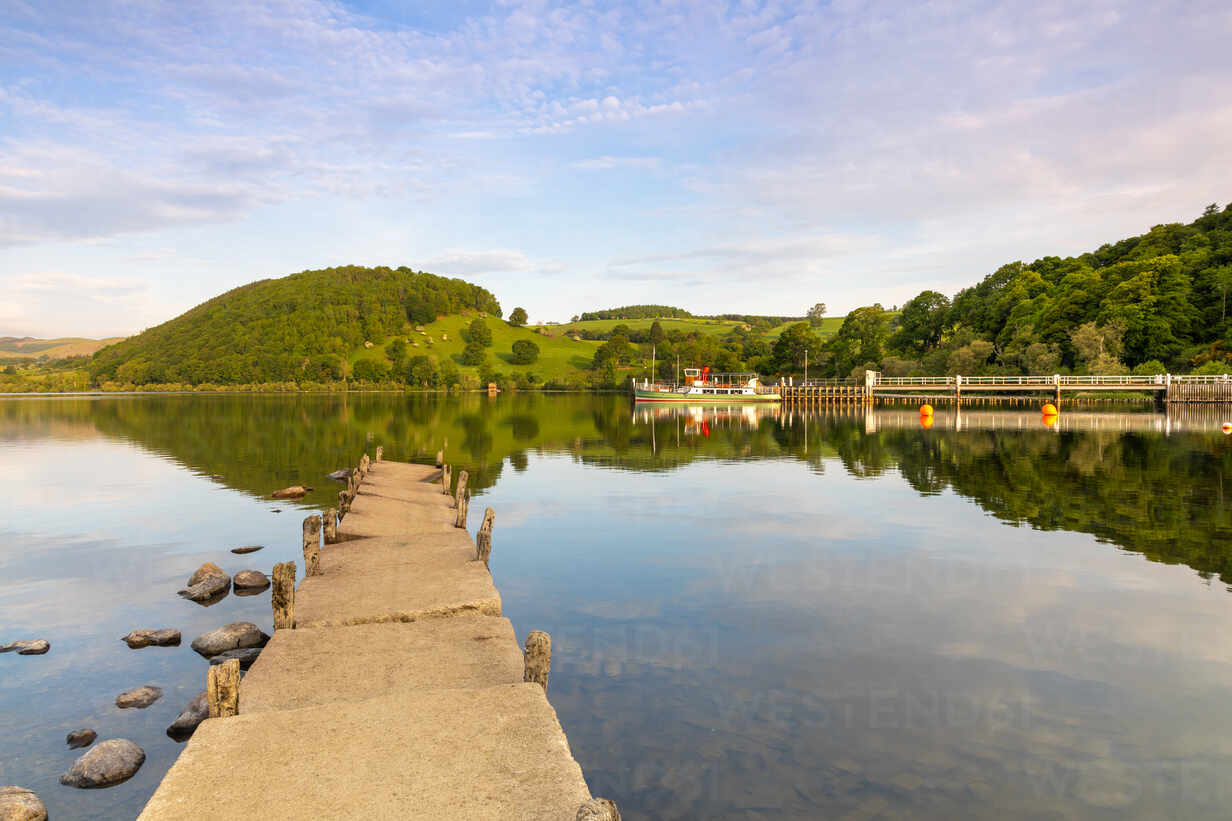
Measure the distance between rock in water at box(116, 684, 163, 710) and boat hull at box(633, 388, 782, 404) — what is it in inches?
4213

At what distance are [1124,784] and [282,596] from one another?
11748mm

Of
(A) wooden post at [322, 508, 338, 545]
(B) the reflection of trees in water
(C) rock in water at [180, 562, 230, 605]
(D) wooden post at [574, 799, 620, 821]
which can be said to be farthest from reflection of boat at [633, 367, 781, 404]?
(D) wooden post at [574, 799, 620, 821]

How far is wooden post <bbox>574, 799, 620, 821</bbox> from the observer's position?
16.9ft

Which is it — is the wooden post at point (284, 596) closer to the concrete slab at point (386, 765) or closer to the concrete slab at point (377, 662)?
the concrete slab at point (377, 662)

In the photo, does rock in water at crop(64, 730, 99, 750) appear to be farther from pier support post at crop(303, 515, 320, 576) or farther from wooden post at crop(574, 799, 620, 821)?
wooden post at crop(574, 799, 620, 821)

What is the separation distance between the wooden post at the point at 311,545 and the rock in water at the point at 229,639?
5.17ft

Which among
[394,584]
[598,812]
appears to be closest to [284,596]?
[394,584]

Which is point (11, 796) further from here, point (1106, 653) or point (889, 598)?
point (1106, 653)

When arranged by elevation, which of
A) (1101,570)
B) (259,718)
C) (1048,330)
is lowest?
(1101,570)

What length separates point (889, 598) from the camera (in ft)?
50.1

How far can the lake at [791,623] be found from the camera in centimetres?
852

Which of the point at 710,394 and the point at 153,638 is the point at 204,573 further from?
the point at 710,394

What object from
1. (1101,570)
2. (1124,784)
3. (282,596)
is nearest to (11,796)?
(282,596)

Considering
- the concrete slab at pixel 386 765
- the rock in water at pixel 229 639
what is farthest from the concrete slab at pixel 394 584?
the concrete slab at pixel 386 765
